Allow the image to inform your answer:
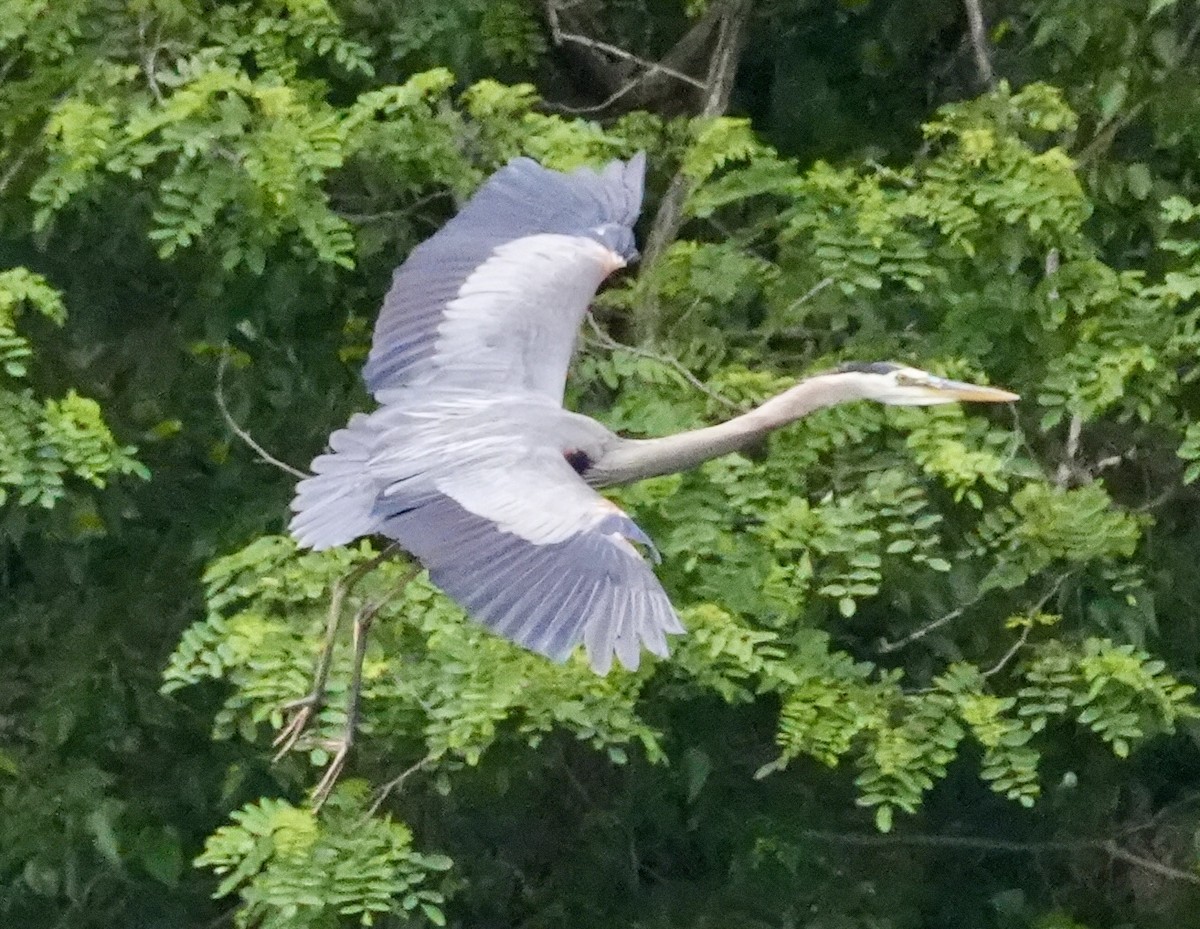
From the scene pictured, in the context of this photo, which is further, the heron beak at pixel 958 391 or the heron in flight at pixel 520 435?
the heron beak at pixel 958 391

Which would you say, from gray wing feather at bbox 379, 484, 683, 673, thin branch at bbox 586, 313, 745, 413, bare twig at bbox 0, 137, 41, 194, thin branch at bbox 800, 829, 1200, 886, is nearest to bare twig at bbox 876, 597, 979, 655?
thin branch at bbox 586, 313, 745, 413

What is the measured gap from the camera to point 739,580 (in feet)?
13.1

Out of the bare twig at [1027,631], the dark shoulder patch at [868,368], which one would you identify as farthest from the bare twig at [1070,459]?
the dark shoulder patch at [868,368]

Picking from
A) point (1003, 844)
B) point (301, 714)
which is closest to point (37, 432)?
point (301, 714)

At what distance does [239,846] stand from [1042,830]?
2408 millimetres

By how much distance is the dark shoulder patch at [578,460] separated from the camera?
3510 millimetres

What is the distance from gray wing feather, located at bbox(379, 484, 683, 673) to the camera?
2939 mm

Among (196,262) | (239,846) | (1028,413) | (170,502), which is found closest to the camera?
(239,846)

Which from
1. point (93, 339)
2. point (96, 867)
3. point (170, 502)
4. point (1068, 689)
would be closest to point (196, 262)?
point (93, 339)

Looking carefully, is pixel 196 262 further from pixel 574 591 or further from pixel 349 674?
pixel 574 591

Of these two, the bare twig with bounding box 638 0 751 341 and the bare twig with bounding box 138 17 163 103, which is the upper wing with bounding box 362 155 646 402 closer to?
the bare twig with bounding box 638 0 751 341

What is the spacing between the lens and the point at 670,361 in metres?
4.32

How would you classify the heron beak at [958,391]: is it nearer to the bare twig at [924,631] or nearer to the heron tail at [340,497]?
the bare twig at [924,631]

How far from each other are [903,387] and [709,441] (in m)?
0.35
